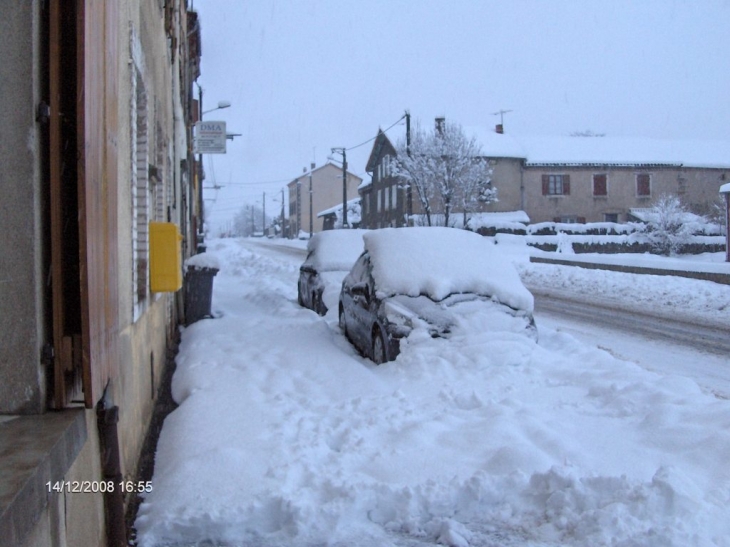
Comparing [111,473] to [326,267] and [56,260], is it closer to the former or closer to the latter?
[56,260]

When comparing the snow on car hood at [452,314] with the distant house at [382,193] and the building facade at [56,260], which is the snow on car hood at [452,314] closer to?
the building facade at [56,260]

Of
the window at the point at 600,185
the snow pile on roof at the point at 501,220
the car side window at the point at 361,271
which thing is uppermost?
the window at the point at 600,185

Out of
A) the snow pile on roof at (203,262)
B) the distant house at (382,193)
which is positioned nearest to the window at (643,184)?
the distant house at (382,193)

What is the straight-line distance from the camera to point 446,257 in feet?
26.9

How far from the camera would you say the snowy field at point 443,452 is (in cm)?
356

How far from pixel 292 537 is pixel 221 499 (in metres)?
0.53

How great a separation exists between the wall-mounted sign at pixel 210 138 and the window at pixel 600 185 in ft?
110

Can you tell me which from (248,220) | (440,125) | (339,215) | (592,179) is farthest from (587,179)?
(248,220)

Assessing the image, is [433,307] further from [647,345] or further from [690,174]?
[690,174]

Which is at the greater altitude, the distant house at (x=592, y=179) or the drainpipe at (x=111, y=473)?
the distant house at (x=592, y=179)

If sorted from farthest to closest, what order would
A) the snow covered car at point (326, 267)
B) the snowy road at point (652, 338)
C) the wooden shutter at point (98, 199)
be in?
the snow covered car at point (326, 267) < the snowy road at point (652, 338) < the wooden shutter at point (98, 199)

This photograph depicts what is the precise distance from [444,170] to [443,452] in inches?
1358

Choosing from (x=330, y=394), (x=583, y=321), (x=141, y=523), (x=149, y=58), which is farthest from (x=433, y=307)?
(x=583, y=321)

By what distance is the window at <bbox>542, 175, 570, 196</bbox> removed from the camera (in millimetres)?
47375
